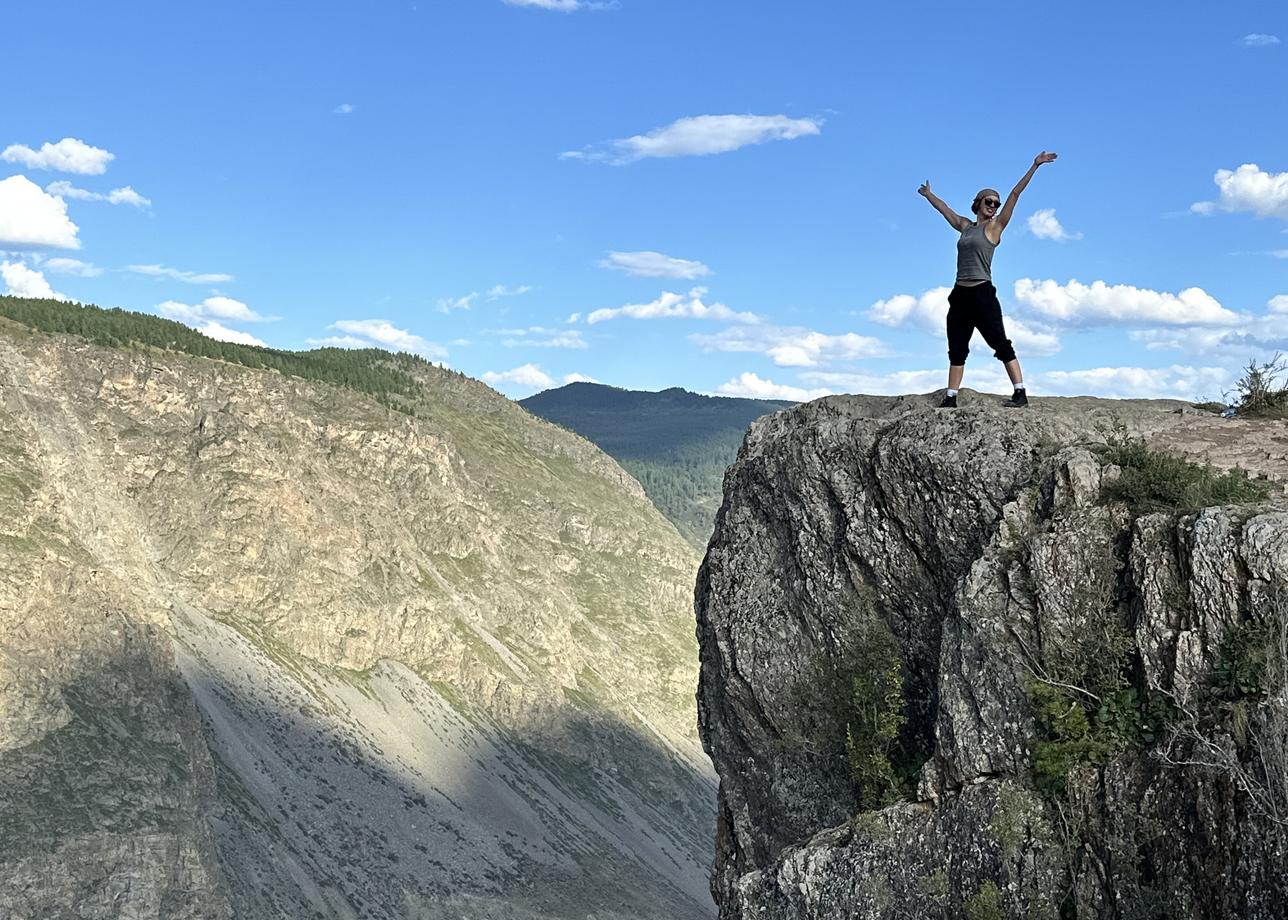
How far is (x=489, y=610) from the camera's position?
351 feet

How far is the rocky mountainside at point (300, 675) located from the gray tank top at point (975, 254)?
168 feet

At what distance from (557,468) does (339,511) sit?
50513 mm

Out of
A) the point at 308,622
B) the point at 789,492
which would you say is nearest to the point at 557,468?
the point at 308,622

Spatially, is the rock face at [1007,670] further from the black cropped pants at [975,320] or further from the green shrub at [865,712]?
the black cropped pants at [975,320]

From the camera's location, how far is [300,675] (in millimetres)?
82000

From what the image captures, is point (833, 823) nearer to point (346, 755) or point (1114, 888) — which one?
point (1114, 888)

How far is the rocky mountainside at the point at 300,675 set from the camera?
59.8 metres

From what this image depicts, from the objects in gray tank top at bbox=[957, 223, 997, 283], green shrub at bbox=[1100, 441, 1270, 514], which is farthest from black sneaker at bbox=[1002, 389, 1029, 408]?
green shrub at bbox=[1100, 441, 1270, 514]

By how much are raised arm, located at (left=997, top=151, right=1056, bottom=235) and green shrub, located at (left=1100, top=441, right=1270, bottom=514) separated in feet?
12.2

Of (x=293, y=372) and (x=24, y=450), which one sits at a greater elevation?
(x=293, y=372)

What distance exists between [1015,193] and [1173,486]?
455 cm

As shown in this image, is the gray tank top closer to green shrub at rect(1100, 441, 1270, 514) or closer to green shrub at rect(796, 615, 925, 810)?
green shrub at rect(1100, 441, 1270, 514)

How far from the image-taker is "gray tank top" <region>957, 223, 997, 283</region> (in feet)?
54.8

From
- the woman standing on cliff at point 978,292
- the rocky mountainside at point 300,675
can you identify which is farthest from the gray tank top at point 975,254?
the rocky mountainside at point 300,675
